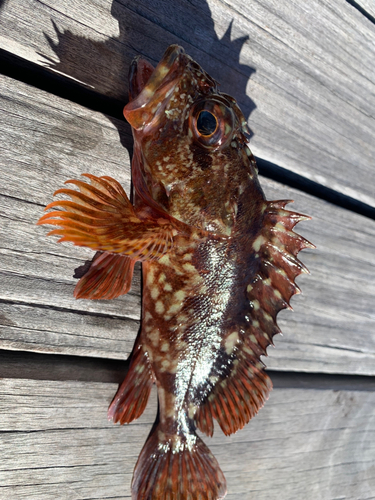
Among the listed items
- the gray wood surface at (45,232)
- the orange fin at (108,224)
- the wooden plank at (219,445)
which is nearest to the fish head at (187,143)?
the orange fin at (108,224)

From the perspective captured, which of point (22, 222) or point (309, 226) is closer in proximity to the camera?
point (22, 222)

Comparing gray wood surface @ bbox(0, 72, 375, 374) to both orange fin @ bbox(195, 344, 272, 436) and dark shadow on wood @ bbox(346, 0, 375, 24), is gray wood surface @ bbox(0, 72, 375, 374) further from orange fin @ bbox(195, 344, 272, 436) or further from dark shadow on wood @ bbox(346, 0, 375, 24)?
dark shadow on wood @ bbox(346, 0, 375, 24)

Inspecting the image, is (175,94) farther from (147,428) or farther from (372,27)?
(372,27)

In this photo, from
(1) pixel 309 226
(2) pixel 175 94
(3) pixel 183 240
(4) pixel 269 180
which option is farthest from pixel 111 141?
(1) pixel 309 226

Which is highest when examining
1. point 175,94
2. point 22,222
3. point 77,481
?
point 175,94

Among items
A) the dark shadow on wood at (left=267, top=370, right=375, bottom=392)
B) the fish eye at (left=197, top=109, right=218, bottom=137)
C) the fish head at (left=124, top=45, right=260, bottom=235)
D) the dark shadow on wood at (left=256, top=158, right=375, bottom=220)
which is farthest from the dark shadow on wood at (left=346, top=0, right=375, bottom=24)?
the dark shadow on wood at (left=267, top=370, right=375, bottom=392)

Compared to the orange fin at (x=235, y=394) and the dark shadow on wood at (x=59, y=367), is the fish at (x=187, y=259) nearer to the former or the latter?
the orange fin at (x=235, y=394)

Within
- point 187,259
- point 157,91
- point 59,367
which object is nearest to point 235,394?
point 187,259

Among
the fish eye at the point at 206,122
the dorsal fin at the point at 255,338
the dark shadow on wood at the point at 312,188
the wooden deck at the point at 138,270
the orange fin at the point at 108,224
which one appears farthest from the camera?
the dark shadow on wood at the point at 312,188
